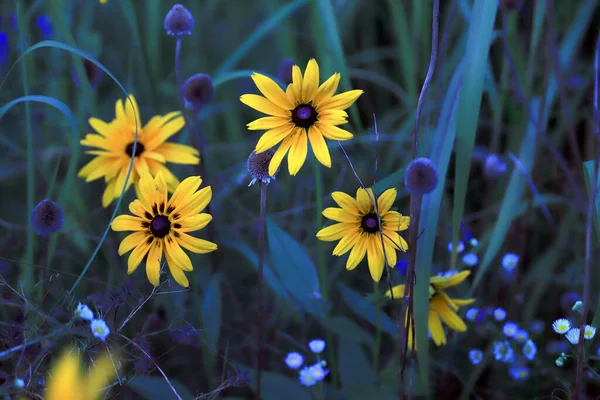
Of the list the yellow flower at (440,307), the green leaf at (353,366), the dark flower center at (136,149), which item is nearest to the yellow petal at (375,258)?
the yellow flower at (440,307)

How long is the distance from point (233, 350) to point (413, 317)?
1.67 ft

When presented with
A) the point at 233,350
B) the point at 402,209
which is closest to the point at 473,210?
the point at 402,209

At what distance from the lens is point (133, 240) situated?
2.95 feet

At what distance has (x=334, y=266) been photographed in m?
1.44

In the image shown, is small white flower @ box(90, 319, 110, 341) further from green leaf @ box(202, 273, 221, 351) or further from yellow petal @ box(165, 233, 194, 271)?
green leaf @ box(202, 273, 221, 351)

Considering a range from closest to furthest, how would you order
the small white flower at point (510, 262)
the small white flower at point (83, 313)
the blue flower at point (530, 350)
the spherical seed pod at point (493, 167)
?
the small white flower at point (83, 313)
the blue flower at point (530, 350)
the small white flower at point (510, 262)
the spherical seed pod at point (493, 167)

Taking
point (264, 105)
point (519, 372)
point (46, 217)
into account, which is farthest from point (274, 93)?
point (519, 372)

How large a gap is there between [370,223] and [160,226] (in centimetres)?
29

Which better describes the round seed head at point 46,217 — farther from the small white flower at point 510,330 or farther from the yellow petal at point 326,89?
the small white flower at point 510,330

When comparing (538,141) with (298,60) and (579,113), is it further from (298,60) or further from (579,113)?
(298,60)

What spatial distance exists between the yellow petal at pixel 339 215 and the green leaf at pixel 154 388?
36 cm

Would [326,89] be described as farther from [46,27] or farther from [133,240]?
[46,27]

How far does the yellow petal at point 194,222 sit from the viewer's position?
86cm

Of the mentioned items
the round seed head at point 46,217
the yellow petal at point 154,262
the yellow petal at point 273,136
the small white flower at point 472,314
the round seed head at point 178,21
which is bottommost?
the small white flower at point 472,314
